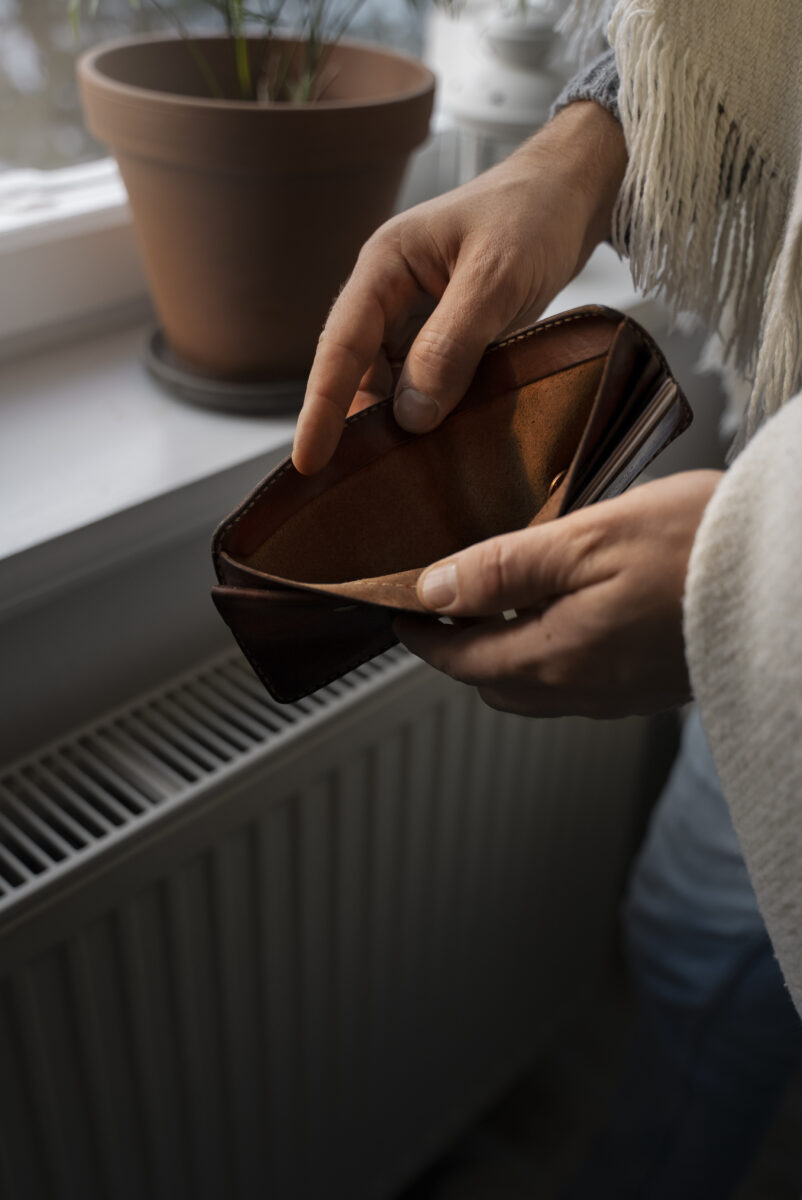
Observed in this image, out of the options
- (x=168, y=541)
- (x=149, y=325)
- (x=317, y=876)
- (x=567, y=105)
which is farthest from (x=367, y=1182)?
(x=567, y=105)

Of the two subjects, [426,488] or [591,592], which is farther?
[426,488]

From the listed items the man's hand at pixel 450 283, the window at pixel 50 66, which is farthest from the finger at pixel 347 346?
the window at pixel 50 66

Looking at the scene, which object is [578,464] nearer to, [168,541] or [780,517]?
[780,517]

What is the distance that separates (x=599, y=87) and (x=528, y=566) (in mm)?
310

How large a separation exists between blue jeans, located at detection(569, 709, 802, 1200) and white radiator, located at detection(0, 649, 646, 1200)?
10 centimetres

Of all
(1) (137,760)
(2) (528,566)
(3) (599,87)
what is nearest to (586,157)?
(3) (599,87)

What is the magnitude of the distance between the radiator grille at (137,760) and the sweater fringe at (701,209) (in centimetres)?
31

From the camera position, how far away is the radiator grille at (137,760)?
0.59 metres

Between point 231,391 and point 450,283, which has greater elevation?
point 450,283

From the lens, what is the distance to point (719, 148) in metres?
0.55

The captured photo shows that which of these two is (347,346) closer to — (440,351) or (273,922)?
(440,351)

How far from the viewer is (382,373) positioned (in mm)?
549

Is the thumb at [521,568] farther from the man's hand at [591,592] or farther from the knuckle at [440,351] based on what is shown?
the knuckle at [440,351]

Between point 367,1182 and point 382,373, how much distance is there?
2.53 ft
